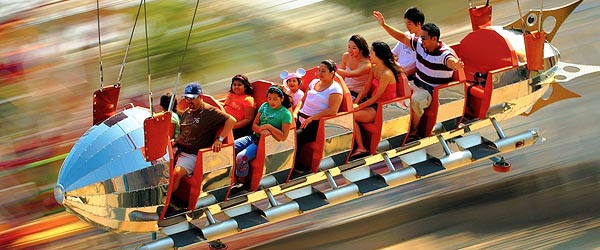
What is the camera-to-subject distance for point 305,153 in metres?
9.11

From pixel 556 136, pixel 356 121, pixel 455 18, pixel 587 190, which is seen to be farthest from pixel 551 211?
pixel 455 18

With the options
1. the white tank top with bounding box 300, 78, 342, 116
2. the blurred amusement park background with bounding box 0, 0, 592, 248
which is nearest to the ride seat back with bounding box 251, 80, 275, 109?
the white tank top with bounding box 300, 78, 342, 116

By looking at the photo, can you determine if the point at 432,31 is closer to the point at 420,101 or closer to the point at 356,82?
the point at 420,101

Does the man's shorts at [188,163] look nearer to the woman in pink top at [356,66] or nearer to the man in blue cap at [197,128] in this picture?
the man in blue cap at [197,128]

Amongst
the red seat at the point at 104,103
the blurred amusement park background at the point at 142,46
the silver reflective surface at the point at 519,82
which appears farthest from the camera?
the blurred amusement park background at the point at 142,46

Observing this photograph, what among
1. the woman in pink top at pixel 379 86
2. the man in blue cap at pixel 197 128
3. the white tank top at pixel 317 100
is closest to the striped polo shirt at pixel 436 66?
the woman in pink top at pixel 379 86

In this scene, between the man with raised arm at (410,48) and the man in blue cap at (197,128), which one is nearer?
the man in blue cap at (197,128)

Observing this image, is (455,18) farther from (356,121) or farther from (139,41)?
(356,121)

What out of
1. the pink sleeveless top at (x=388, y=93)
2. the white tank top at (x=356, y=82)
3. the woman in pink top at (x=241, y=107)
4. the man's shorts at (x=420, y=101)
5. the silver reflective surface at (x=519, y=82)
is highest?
the woman in pink top at (x=241, y=107)

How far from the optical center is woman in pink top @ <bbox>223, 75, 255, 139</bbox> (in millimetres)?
9164

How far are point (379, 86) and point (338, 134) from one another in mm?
550

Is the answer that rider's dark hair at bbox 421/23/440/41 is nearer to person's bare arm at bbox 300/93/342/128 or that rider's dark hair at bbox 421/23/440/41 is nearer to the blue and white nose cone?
person's bare arm at bbox 300/93/342/128

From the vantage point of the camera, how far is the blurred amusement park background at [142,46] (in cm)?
1198

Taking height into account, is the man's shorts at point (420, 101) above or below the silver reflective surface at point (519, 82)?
above
